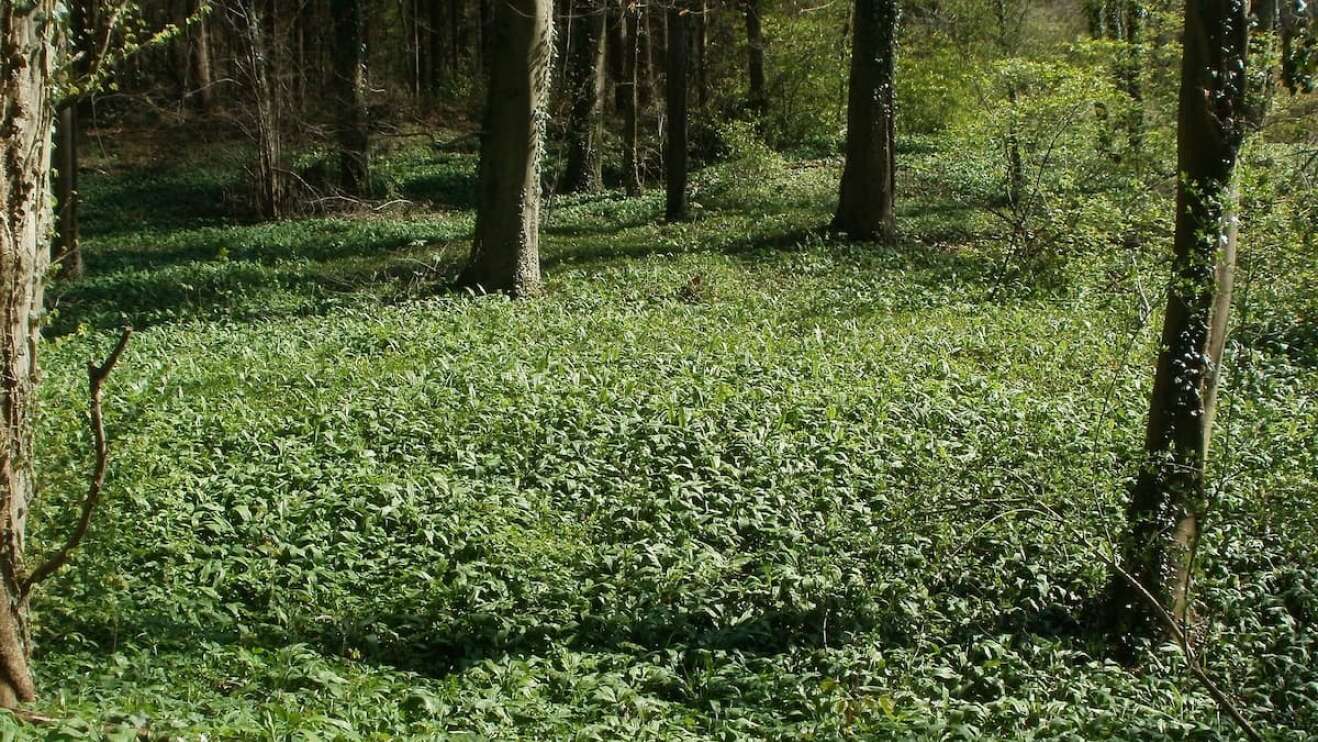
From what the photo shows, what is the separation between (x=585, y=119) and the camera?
23422 millimetres

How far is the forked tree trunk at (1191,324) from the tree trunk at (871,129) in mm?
10643

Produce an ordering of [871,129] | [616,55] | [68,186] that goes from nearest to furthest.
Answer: [68,186]
[871,129]
[616,55]

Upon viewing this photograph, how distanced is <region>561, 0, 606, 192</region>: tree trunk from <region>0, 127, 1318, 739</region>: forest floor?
12461 millimetres

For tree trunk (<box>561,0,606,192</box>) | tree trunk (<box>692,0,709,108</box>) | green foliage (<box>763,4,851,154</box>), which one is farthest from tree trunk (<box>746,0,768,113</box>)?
tree trunk (<box>561,0,606,192</box>)

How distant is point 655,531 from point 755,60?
24.8 m

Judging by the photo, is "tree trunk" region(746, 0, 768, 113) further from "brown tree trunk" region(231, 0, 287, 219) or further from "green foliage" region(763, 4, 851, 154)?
"brown tree trunk" region(231, 0, 287, 219)

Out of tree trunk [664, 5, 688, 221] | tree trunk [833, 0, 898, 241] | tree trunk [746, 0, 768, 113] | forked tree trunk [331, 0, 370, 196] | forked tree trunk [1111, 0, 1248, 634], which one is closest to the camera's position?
forked tree trunk [1111, 0, 1248, 634]

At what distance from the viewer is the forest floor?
5406mm

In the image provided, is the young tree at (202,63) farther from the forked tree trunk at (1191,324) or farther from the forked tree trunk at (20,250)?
the forked tree trunk at (1191,324)

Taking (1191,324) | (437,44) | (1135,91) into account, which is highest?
(437,44)

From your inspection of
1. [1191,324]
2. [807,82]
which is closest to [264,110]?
[807,82]

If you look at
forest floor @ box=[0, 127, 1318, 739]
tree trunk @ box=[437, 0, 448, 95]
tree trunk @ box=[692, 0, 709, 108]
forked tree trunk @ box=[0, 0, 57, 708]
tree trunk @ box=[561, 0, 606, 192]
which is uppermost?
tree trunk @ box=[437, 0, 448, 95]

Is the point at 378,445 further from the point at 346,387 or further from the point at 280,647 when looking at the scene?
the point at 280,647

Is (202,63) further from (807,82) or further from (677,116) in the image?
(677,116)
